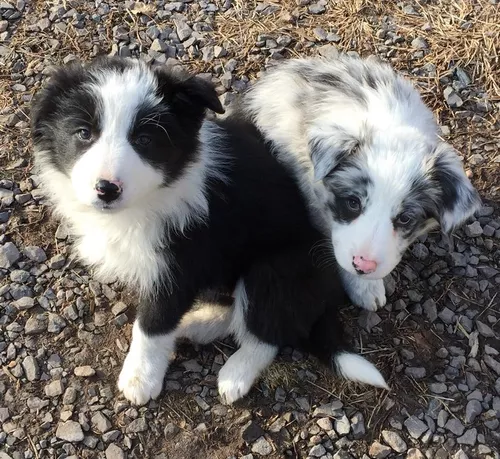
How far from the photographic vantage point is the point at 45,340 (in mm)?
3430

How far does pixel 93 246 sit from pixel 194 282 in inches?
21.1

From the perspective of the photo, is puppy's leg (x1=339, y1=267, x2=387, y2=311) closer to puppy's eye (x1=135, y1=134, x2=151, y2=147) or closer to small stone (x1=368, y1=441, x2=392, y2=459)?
small stone (x1=368, y1=441, x2=392, y2=459)

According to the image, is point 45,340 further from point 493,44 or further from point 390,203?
point 493,44

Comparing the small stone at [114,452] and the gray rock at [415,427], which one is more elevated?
the gray rock at [415,427]

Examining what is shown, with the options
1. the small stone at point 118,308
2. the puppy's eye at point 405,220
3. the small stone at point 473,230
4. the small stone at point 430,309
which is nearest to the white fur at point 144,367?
the small stone at point 118,308

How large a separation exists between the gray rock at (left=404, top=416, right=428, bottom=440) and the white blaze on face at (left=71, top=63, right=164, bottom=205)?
1827 millimetres

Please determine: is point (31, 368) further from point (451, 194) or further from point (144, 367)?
point (451, 194)

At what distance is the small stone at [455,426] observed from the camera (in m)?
3.29

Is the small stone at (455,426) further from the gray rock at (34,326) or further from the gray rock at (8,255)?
the gray rock at (8,255)

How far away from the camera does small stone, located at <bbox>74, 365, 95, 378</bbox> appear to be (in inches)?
131

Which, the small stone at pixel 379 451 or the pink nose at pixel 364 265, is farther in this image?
the small stone at pixel 379 451

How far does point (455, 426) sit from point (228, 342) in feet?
4.17

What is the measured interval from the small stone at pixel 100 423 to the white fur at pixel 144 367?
0.15m

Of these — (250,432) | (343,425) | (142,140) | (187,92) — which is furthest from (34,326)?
(343,425)
